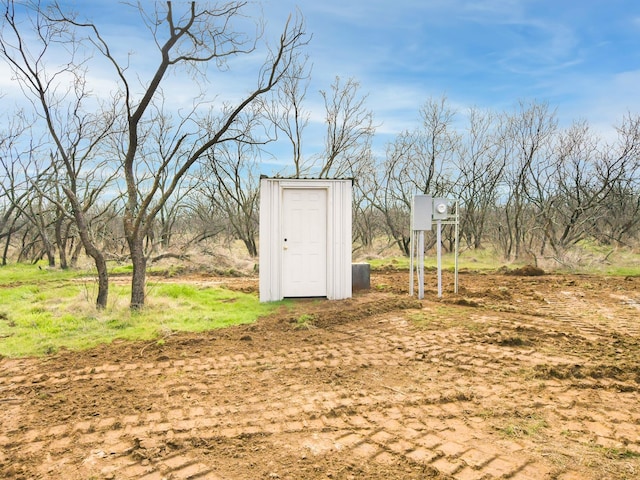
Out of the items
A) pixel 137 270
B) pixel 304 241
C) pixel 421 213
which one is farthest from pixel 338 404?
pixel 421 213

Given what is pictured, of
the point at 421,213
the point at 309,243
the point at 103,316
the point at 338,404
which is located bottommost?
the point at 338,404

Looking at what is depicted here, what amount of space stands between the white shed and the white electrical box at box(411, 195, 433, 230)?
133 centimetres

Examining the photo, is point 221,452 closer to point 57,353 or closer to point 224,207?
point 57,353

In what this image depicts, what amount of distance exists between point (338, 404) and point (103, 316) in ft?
17.0

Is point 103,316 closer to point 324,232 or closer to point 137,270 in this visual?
point 137,270

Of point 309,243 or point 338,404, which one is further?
point 309,243

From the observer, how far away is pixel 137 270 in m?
8.28

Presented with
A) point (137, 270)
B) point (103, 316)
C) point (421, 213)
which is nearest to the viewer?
point (103, 316)

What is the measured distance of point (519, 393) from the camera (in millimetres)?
4465

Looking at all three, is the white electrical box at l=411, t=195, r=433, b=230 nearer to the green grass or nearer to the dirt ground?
the dirt ground

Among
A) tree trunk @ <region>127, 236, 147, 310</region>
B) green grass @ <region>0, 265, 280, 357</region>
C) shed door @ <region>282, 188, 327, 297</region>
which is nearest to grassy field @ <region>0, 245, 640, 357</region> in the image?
green grass @ <region>0, 265, 280, 357</region>

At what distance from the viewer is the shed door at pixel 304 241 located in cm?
963

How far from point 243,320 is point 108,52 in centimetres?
511

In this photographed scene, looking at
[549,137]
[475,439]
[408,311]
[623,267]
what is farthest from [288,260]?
[549,137]
